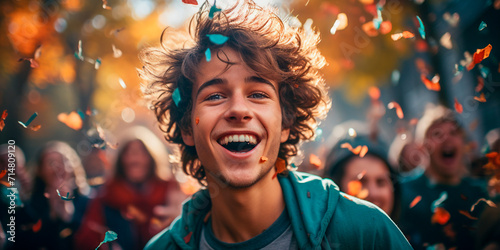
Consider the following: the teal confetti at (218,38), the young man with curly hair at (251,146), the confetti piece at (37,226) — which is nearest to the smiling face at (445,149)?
the young man with curly hair at (251,146)

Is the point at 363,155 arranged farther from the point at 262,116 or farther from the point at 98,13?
the point at 98,13

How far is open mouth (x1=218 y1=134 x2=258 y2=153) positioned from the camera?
7.36 ft

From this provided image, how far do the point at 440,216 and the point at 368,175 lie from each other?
2.70 ft

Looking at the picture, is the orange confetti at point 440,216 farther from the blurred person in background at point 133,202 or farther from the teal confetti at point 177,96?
the blurred person in background at point 133,202

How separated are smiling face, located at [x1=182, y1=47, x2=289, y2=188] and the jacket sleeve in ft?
1.88

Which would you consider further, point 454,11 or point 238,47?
point 454,11

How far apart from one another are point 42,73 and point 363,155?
12013 mm

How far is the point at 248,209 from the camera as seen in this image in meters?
2.34

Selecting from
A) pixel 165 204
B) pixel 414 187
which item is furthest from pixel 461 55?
pixel 165 204

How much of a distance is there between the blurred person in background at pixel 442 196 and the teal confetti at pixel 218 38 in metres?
2.70

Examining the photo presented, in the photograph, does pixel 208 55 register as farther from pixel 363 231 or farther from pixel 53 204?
pixel 53 204

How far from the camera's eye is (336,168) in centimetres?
388

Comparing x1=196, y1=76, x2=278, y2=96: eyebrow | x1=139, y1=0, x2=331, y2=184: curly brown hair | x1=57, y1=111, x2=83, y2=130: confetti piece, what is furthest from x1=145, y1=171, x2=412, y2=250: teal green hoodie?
x1=57, y1=111, x2=83, y2=130: confetti piece

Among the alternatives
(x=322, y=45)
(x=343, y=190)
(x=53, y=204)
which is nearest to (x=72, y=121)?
(x=53, y=204)
